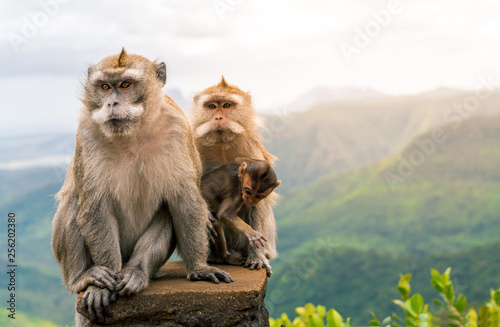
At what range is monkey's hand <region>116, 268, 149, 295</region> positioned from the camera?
5.05 m

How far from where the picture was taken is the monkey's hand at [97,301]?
5020 millimetres

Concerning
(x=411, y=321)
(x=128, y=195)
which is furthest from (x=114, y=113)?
(x=411, y=321)

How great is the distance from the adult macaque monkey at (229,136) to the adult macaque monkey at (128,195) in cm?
101

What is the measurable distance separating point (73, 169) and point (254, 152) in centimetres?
217

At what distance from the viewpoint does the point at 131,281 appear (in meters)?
5.08

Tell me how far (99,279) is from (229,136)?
2285 mm

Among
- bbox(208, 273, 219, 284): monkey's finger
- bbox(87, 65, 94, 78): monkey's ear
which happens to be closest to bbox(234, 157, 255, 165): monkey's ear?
bbox(208, 273, 219, 284): monkey's finger

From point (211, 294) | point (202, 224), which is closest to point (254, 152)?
point (202, 224)

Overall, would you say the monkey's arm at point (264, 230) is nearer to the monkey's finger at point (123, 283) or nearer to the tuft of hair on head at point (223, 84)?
the tuft of hair on head at point (223, 84)

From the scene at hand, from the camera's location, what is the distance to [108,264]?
5199 mm

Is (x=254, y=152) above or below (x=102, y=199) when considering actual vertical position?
above

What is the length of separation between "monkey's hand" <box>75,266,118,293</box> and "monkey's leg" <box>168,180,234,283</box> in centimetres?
71

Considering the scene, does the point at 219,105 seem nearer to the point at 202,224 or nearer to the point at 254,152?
the point at 254,152

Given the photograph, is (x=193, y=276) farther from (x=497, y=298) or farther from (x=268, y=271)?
(x=497, y=298)
